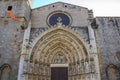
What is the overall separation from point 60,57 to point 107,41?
357 cm

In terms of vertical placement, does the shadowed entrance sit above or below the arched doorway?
below

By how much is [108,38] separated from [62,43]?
338cm

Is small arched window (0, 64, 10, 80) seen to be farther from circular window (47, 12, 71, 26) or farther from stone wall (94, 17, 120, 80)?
stone wall (94, 17, 120, 80)

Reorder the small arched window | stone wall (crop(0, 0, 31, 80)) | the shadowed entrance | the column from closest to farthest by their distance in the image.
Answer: the column < the small arched window < the shadowed entrance < stone wall (crop(0, 0, 31, 80))

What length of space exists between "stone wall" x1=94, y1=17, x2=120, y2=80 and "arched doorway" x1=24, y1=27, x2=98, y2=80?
126cm

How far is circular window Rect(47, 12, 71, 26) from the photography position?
1176cm

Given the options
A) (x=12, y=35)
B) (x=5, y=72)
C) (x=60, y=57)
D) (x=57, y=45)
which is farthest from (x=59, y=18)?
(x=5, y=72)

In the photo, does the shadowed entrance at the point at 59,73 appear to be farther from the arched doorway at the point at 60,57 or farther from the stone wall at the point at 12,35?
the stone wall at the point at 12,35

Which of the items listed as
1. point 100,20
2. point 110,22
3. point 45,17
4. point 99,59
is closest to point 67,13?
point 45,17

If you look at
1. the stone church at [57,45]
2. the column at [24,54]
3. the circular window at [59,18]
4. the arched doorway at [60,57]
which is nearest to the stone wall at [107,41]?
the stone church at [57,45]

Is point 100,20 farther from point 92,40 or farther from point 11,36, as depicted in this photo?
point 11,36

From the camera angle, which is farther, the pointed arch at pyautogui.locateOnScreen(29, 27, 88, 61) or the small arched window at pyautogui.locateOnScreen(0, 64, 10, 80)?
the pointed arch at pyautogui.locateOnScreen(29, 27, 88, 61)

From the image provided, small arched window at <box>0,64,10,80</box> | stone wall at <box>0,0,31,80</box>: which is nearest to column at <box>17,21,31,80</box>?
stone wall at <box>0,0,31,80</box>

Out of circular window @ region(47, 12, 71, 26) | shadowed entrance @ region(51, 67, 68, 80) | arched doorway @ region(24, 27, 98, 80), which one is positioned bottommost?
shadowed entrance @ region(51, 67, 68, 80)
